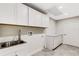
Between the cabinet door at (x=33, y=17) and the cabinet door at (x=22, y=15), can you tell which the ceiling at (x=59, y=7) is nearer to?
the cabinet door at (x=33, y=17)

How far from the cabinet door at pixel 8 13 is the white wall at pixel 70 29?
4.16 m

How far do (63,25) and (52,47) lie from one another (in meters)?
2.66

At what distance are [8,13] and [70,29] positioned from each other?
4425 millimetres

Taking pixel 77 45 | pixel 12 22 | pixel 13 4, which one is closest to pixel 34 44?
pixel 12 22

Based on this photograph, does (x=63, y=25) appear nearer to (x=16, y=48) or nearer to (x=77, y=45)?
(x=77, y=45)

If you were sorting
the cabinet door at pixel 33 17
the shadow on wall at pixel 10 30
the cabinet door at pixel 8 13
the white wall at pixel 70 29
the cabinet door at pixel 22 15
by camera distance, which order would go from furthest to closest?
Answer: the white wall at pixel 70 29 → the cabinet door at pixel 33 17 → the cabinet door at pixel 22 15 → the shadow on wall at pixel 10 30 → the cabinet door at pixel 8 13

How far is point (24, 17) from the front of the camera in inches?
88.0

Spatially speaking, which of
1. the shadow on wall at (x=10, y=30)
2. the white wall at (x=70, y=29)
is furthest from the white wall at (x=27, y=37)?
the white wall at (x=70, y=29)

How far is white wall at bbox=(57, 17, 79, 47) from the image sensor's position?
436cm

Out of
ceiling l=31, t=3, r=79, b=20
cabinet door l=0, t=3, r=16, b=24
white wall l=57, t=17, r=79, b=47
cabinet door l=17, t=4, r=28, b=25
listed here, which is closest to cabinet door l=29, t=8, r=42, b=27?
cabinet door l=17, t=4, r=28, b=25

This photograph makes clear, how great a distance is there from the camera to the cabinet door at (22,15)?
79.6 inches

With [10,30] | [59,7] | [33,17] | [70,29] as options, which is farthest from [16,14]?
[70,29]

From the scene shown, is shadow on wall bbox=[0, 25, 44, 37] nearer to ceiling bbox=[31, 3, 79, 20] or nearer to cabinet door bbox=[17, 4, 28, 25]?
cabinet door bbox=[17, 4, 28, 25]

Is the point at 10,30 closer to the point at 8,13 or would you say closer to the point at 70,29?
the point at 8,13
